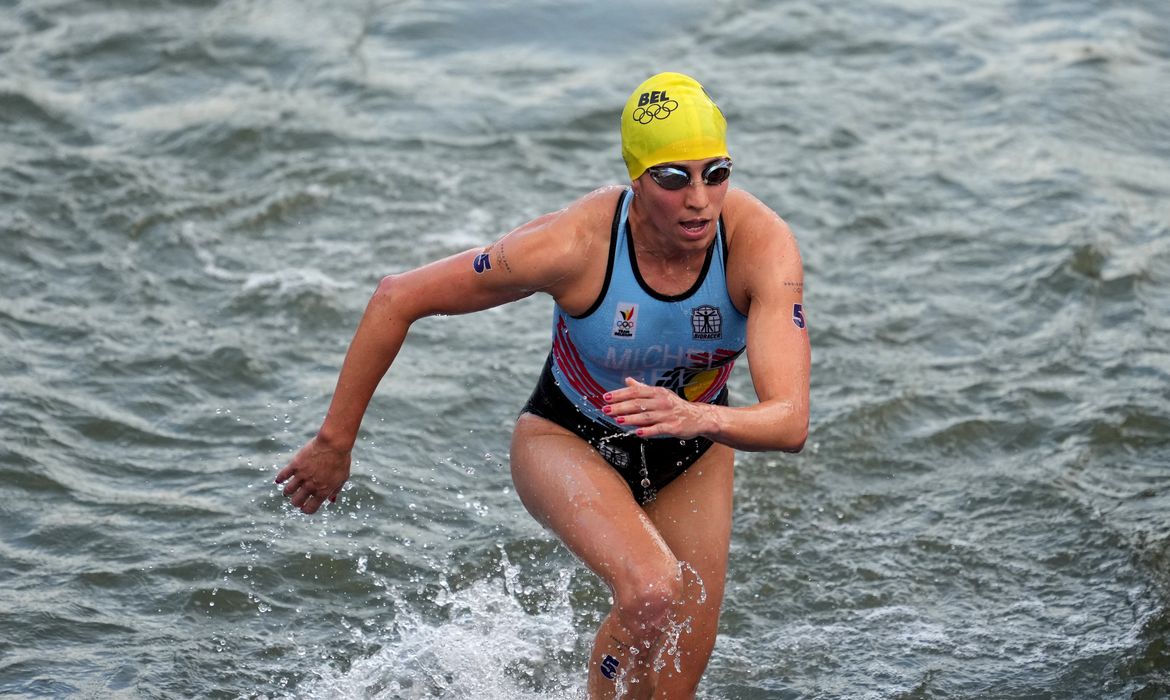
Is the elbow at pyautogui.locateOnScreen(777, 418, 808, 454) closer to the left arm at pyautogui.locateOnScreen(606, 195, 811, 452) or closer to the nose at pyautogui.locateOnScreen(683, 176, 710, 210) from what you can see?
the left arm at pyautogui.locateOnScreen(606, 195, 811, 452)

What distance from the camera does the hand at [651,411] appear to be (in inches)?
192

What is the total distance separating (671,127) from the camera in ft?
18.1

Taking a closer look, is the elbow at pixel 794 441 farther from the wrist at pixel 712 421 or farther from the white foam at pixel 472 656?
the white foam at pixel 472 656

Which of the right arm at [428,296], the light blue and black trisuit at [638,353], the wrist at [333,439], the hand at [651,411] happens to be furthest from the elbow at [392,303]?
the hand at [651,411]

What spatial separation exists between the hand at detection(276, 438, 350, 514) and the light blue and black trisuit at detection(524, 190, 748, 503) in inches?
32.3

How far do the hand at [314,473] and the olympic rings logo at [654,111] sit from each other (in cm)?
172

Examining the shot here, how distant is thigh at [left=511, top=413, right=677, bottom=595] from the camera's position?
546cm

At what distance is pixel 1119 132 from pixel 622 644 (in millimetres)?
9502

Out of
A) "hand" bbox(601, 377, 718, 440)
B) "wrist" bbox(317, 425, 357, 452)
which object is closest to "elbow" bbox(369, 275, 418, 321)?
"wrist" bbox(317, 425, 357, 452)

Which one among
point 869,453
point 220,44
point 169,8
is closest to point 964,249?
point 869,453

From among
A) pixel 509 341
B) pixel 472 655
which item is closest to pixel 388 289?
pixel 472 655

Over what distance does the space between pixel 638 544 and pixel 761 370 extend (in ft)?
2.47

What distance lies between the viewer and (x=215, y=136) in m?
12.9

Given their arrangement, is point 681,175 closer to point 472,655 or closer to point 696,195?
point 696,195
